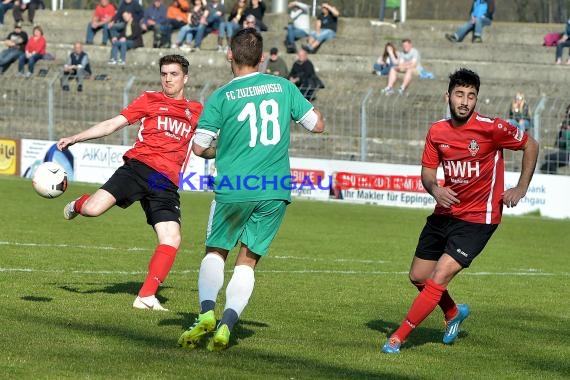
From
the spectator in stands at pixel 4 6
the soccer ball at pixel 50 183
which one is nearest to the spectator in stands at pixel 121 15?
the spectator in stands at pixel 4 6

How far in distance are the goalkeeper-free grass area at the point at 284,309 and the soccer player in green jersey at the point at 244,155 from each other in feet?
1.55

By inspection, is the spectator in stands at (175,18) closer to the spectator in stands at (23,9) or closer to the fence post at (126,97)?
the spectator in stands at (23,9)

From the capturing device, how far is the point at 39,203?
21.5 metres

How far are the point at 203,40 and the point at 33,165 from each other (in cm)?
866

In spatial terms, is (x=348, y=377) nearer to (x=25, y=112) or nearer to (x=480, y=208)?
(x=480, y=208)

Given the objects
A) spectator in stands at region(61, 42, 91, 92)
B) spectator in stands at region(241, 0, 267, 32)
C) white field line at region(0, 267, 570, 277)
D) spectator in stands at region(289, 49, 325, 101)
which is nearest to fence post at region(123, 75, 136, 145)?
spectator in stands at region(61, 42, 91, 92)

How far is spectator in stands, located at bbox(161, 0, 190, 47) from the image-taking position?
34.9 metres

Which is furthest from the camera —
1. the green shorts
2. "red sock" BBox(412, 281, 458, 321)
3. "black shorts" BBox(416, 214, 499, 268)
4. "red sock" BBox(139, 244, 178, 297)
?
"red sock" BBox(139, 244, 178, 297)

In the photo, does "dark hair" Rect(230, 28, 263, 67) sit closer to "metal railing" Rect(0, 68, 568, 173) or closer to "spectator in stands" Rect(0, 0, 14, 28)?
"metal railing" Rect(0, 68, 568, 173)

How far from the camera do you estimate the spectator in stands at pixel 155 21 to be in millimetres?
34875

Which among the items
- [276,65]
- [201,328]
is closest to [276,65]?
[276,65]

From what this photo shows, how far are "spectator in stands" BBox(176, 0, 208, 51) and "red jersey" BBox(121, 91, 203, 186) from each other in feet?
78.9

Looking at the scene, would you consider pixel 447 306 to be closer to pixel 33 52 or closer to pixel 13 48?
pixel 33 52

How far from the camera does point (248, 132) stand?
7.81 metres
